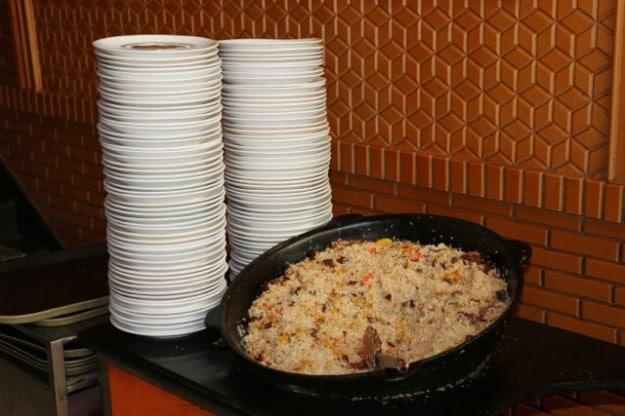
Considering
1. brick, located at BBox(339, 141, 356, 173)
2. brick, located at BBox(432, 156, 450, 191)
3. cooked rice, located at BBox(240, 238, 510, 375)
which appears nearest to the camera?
cooked rice, located at BBox(240, 238, 510, 375)

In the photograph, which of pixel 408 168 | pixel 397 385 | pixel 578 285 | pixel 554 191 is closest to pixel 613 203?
pixel 554 191

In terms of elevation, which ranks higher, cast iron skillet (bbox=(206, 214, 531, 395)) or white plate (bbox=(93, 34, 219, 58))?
white plate (bbox=(93, 34, 219, 58))

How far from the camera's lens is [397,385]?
1.41m

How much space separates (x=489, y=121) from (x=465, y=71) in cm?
15

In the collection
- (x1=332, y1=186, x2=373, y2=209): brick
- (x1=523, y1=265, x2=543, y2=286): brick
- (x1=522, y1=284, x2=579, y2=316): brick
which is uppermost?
(x1=332, y1=186, x2=373, y2=209): brick

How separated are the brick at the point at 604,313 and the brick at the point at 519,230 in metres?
0.19

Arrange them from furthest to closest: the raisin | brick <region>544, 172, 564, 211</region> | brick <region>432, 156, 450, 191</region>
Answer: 1. brick <region>432, 156, 450, 191</region>
2. brick <region>544, 172, 564, 211</region>
3. the raisin

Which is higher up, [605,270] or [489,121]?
[489,121]

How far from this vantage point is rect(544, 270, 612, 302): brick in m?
2.09

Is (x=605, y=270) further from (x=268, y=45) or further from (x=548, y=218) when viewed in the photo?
(x=268, y=45)

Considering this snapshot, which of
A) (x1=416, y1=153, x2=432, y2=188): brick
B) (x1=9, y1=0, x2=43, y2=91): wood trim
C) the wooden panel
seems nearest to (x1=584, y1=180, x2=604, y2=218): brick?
(x1=416, y1=153, x2=432, y2=188): brick

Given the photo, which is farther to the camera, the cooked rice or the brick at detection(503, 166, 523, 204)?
the brick at detection(503, 166, 523, 204)

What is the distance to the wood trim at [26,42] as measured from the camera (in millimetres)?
3818

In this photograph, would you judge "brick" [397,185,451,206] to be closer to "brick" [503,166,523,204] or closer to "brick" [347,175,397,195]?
"brick" [347,175,397,195]
